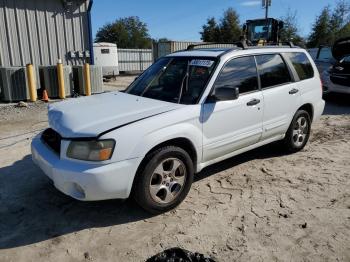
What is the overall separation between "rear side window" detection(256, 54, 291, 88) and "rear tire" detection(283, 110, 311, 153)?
26.3 inches

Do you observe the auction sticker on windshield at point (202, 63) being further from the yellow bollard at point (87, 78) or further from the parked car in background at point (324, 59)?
the yellow bollard at point (87, 78)

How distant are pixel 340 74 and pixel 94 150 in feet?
28.8

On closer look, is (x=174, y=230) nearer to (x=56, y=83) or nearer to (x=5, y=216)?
(x=5, y=216)

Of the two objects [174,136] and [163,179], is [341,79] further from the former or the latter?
[163,179]

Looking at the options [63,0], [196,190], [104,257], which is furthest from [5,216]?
[63,0]

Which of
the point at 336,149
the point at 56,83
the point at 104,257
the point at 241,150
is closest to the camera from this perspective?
the point at 104,257

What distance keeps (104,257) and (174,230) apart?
752 mm

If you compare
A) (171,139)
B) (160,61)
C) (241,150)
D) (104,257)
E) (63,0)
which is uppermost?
(63,0)

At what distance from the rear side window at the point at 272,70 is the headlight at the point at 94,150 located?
2489 millimetres

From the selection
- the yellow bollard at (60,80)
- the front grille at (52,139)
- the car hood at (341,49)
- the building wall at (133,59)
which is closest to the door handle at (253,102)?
the front grille at (52,139)

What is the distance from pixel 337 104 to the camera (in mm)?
10219

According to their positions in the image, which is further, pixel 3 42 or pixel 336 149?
pixel 3 42

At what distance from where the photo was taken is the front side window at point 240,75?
424cm

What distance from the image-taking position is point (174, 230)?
343 centimetres
